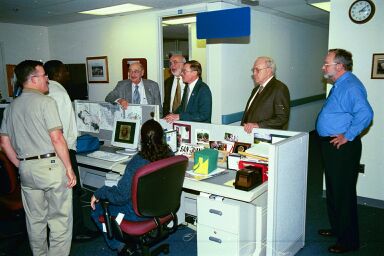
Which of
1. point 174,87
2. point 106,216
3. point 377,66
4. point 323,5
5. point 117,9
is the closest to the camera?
point 106,216

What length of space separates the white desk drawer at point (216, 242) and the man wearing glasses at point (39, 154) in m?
1.03

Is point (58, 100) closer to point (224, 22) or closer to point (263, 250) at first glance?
point (224, 22)

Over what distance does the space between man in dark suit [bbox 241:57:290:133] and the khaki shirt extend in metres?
1.64

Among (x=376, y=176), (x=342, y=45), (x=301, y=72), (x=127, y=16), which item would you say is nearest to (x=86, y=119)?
(x=127, y=16)

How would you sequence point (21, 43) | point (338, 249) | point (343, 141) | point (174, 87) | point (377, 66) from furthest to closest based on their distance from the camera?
point (21, 43), point (174, 87), point (377, 66), point (338, 249), point (343, 141)

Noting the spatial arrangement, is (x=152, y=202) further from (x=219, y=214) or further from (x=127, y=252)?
(x=127, y=252)

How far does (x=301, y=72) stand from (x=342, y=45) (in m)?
3.53

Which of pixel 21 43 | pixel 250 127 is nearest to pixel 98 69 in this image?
pixel 21 43

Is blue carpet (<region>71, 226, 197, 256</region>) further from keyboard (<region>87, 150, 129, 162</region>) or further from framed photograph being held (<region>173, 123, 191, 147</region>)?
framed photograph being held (<region>173, 123, 191, 147</region>)

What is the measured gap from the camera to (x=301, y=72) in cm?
704

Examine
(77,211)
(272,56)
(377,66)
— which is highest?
(272,56)

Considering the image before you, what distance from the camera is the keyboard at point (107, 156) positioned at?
2975 millimetres

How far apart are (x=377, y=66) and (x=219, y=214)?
2369mm

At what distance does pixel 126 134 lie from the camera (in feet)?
10.6
